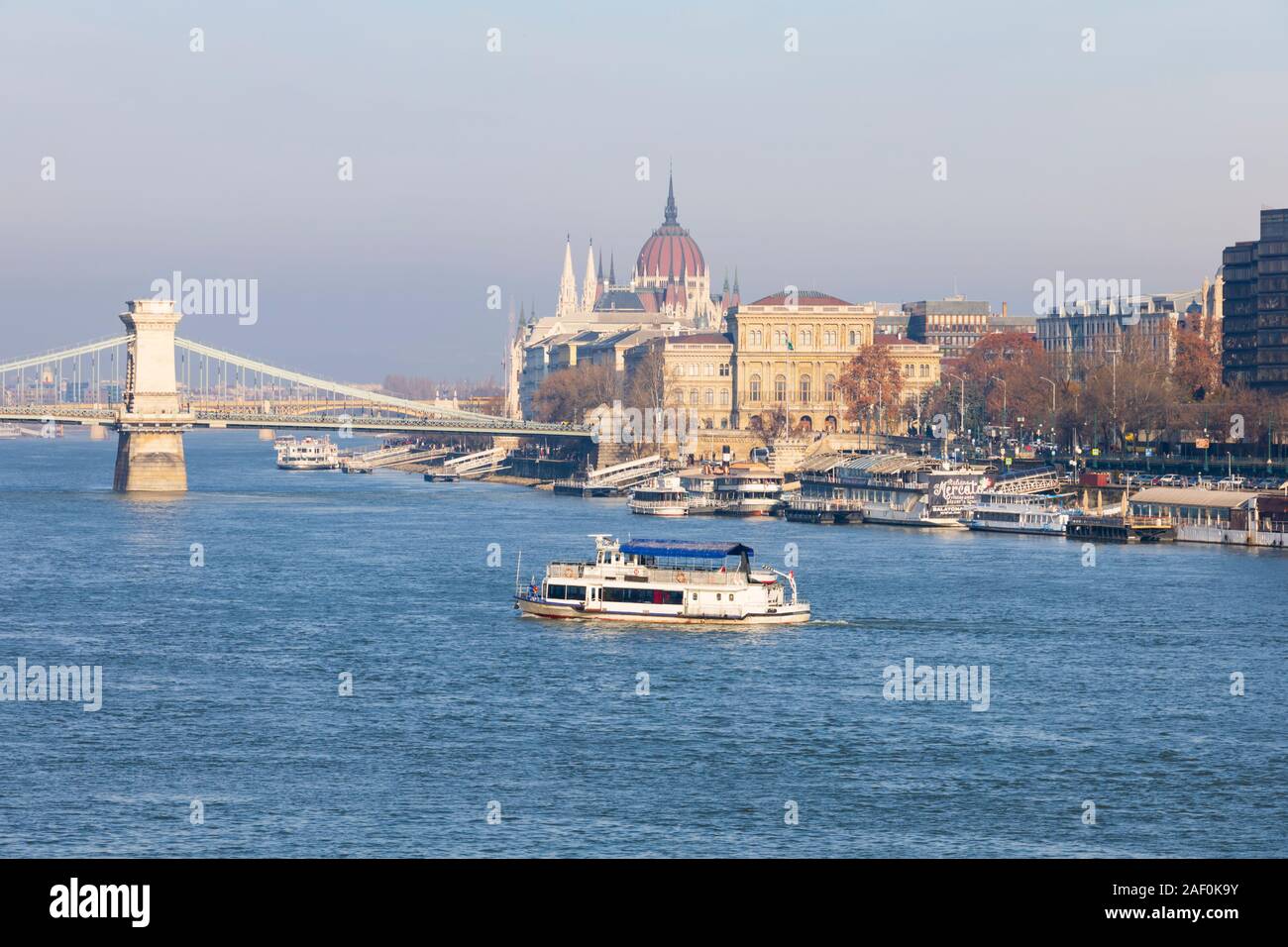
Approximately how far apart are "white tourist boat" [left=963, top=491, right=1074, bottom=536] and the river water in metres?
13.8

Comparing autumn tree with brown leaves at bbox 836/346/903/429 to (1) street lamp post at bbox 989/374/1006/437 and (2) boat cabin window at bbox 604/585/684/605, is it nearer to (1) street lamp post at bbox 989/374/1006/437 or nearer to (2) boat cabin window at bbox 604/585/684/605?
(1) street lamp post at bbox 989/374/1006/437

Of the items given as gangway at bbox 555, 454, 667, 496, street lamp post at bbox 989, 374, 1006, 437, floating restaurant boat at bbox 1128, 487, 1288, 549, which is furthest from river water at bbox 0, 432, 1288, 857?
street lamp post at bbox 989, 374, 1006, 437

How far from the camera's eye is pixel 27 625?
42.1 m

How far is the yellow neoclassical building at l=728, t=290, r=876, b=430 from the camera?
13462 centimetres

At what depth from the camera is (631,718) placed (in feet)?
99.3

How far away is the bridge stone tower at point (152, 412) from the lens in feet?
317

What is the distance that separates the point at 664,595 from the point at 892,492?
42390 mm

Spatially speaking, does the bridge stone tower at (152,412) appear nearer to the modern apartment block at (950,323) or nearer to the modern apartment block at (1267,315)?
the modern apartment block at (1267,315)

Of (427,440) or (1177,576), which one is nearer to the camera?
(1177,576)

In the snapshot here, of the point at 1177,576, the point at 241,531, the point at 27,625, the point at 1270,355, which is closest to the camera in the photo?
the point at 27,625

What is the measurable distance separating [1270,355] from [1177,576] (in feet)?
151

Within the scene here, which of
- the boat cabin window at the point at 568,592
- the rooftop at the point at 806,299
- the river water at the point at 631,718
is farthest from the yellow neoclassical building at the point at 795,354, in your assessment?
the boat cabin window at the point at 568,592

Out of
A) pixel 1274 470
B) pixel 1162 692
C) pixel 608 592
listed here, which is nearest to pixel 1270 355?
pixel 1274 470
